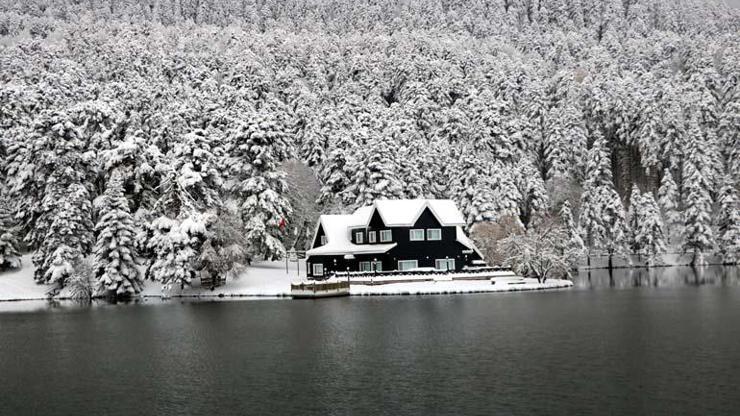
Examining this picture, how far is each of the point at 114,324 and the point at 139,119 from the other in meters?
48.2

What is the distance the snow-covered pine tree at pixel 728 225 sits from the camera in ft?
321

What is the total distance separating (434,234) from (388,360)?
157ft

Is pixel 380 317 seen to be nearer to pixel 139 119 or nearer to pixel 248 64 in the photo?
pixel 139 119

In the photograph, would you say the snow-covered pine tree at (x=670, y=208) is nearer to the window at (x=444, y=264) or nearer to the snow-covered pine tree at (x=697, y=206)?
the snow-covered pine tree at (x=697, y=206)

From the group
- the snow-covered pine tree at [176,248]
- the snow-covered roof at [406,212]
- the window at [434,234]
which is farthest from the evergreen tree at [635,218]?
the snow-covered pine tree at [176,248]

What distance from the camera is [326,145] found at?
110m

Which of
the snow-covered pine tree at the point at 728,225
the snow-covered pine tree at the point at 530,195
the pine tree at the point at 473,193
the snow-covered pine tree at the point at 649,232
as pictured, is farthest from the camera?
the snow-covered pine tree at the point at 530,195

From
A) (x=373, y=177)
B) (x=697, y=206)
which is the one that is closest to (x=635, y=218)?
(x=697, y=206)

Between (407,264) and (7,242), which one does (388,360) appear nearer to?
(407,264)

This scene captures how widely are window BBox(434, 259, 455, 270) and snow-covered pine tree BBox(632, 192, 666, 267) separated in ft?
118

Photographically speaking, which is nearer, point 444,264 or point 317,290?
point 317,290

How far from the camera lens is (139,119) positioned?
90.1 m

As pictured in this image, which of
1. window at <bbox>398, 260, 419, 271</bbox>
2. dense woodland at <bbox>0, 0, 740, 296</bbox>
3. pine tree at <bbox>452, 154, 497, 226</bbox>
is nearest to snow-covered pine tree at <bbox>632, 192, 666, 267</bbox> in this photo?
dense woodland at <bbox>0, 0, 740, 296</bbox>

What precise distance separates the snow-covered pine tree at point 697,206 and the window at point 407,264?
148 feet
